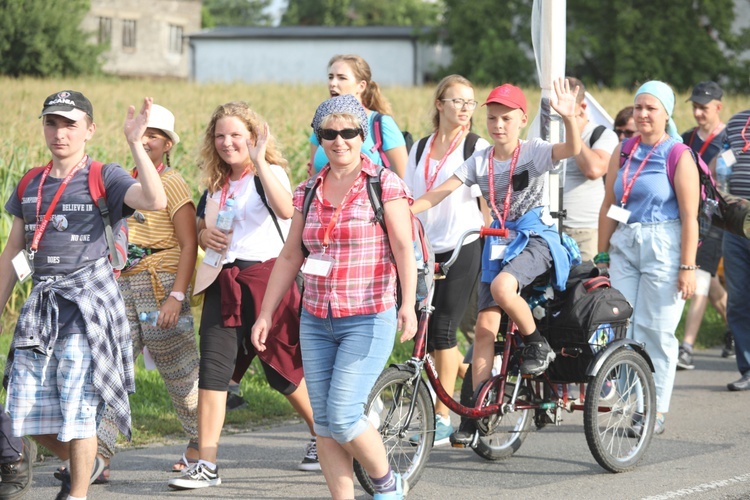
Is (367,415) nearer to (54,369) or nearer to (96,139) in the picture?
(54,369)

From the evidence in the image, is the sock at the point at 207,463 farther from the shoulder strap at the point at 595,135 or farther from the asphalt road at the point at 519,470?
the shoulder strap at the point at 595,135

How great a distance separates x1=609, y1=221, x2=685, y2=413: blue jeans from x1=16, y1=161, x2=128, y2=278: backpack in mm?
3253

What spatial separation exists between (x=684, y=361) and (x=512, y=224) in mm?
3989

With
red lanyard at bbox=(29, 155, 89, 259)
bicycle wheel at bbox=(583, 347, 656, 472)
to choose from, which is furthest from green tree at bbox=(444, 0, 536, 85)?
red lanyard at bbox=(29, 155, 89, 259)

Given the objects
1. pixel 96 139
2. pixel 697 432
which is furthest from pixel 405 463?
pixel 96 139

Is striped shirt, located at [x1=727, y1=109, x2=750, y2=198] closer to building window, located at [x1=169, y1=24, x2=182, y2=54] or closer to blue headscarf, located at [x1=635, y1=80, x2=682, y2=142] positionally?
blue headscarf, located at [x1=635, y1=80, x2=682, y2=142]

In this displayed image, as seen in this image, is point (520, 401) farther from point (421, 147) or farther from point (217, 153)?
point (217, 153)

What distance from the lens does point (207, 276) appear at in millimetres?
5922

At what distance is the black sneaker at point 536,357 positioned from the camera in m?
5.76

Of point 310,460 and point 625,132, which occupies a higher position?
point 625,132

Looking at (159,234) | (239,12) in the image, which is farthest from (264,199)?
(239,12)

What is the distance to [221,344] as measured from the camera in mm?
5820

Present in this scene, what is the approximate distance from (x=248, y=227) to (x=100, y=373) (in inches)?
49.5

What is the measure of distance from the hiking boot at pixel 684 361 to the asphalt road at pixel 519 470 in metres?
1.84
